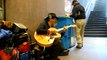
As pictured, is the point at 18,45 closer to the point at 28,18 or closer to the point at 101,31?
the point at 28,18

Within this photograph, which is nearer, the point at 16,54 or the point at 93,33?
the point at 16,54

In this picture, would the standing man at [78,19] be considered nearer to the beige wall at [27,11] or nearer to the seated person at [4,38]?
the beige wall at [27,11]

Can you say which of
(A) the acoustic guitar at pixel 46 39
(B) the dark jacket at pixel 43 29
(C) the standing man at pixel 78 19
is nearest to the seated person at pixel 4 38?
(A) the acoustic guitar at pixel 46 39

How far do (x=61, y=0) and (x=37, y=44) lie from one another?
1.99m

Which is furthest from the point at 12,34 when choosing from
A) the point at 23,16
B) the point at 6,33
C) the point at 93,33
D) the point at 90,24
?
the point at 90,24

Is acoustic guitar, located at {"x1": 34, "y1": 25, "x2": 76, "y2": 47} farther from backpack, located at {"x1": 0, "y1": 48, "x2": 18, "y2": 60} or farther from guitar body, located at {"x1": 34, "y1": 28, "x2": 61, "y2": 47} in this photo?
backpack, located at {"x1": 0, "y1": 48, "x2": 18, "y2": 60}

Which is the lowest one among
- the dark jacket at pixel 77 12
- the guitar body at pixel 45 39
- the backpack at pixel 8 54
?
the backpack at pixel 8 54

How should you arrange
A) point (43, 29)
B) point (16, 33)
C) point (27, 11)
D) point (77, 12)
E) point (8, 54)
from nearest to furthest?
point (8, 54)
point (16, 33)
point (43, 29)
point (27, 11)
point (77, 12)

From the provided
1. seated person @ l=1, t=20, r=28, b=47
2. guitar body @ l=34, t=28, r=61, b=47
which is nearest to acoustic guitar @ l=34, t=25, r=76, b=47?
guitar body @ l=34, t=28, r=61, b=47

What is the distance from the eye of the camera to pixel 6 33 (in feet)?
11.9

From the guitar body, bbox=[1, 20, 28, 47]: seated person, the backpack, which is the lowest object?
the backpack

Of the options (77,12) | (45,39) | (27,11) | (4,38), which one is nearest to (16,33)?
(4,38)

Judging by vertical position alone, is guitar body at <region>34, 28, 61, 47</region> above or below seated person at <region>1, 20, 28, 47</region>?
below

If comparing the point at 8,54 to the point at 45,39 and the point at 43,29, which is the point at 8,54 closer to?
the point at 45,39
